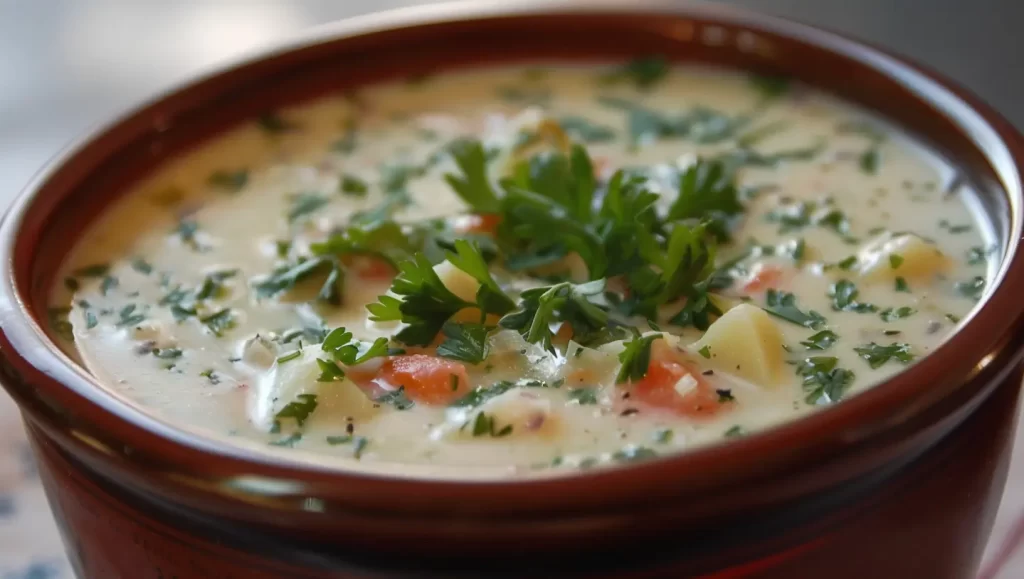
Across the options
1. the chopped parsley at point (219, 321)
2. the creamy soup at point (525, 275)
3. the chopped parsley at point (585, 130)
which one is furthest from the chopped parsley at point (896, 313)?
the chopped parsley at point (219, 321)

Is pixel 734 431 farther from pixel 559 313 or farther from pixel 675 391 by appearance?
pixel 559 313

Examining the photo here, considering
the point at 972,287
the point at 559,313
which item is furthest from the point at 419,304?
the point at 972,287

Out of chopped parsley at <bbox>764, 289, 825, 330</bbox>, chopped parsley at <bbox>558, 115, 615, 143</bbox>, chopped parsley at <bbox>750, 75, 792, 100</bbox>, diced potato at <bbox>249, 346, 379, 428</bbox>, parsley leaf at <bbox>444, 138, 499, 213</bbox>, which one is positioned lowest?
diced potato at <bbox>249, 346, 379, 428</bbox>

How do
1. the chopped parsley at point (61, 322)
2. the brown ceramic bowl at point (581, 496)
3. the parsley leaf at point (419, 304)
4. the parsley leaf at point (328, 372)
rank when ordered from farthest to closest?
1. the chopped parsley at point (61, 322)
2. the parsley leaf at point (419, 304)
3. the parsley leaf at point (328, 372)
4. the brown ceramic bowl at point (581, 496)

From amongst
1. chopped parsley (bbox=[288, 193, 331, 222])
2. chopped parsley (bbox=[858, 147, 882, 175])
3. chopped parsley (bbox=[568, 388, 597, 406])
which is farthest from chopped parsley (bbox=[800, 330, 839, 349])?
chopped parsley (bbox=[288, 193, 331, 222])

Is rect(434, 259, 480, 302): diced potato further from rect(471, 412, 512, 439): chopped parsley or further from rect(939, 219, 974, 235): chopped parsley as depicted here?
rect(939, 219, 974, 235): chopped parsley

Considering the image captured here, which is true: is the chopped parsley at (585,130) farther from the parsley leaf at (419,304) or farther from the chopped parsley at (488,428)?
the chopped parsley at (488,428)

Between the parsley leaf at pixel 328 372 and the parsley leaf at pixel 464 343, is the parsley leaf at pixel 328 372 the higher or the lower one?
the lower one
